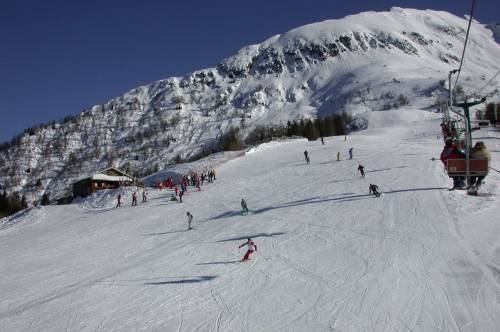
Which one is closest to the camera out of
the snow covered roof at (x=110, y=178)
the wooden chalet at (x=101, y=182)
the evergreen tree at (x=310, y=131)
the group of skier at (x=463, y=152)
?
the group of skier at (x=463, y=152)

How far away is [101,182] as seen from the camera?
5716 cm

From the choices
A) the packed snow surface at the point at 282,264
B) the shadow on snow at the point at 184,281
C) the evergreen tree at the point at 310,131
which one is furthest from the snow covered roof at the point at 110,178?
the evergreen tree at the point at 310,131

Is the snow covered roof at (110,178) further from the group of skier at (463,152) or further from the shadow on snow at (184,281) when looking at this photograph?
the group of skier at (463,152)

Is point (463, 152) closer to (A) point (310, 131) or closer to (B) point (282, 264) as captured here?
(B) point (282, 264)

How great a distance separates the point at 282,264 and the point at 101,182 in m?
45.5

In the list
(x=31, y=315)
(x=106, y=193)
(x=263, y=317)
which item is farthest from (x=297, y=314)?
(x=106, y=193)

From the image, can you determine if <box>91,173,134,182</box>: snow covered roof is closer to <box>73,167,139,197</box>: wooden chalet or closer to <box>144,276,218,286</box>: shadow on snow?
<box>73,167,139,197</box>: wooden chalet

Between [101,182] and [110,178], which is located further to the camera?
[110,178]

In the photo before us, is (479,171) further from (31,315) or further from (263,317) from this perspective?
(31,315)

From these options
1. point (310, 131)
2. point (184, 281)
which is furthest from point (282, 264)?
point (310, 131)

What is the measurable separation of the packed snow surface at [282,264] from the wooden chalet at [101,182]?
23.5m

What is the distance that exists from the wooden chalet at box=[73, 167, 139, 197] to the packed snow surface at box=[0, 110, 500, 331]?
23.5m

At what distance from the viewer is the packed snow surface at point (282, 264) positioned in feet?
39.7

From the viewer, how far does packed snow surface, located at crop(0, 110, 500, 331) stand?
12.1m
